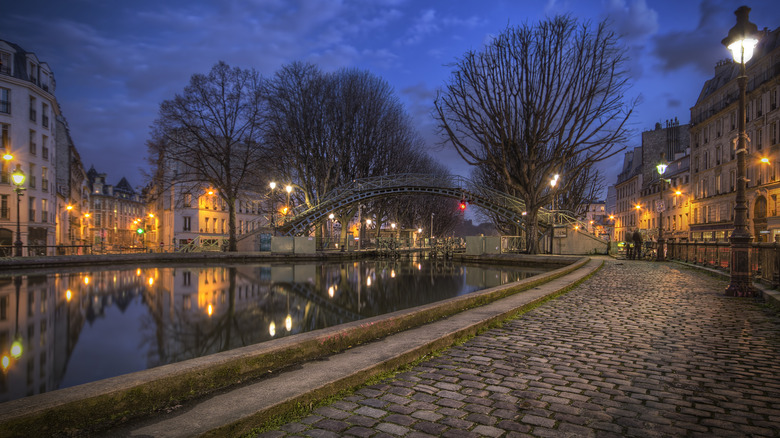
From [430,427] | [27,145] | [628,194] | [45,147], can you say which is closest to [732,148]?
[628,194]

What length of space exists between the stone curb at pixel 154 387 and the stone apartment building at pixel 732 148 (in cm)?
3904

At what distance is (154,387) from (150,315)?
7180 millimetres

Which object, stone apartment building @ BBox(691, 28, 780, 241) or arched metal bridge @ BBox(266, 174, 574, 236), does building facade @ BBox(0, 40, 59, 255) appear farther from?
stone apartment building @ BBox(691, 28, 780, 241)

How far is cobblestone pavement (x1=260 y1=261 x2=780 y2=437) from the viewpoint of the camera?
3.15 m

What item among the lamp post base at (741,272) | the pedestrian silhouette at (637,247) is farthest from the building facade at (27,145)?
the pedestrian silhouette at (637,247)

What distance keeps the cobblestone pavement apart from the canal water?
3699 millimetres

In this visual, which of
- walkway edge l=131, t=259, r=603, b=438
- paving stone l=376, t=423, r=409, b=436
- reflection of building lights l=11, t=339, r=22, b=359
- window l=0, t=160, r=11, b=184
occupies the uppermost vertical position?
window l=0, t=160, r=11, b=184

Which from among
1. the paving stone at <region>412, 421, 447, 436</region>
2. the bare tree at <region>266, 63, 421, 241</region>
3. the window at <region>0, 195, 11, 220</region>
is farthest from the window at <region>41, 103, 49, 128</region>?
the paving stone at <region>412, 421, 447, 436</region>

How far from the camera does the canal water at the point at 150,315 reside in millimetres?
6035

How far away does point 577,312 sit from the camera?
8172 millimetres

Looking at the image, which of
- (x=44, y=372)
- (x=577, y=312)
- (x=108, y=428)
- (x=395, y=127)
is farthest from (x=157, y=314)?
(x=395, y=127)

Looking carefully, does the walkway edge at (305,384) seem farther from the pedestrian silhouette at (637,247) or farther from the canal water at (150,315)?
the pedestrian silhouette at (637,247)

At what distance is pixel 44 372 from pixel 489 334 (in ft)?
18.8

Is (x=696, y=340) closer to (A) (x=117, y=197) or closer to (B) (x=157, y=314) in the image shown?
(B) (x=157, y=314)
